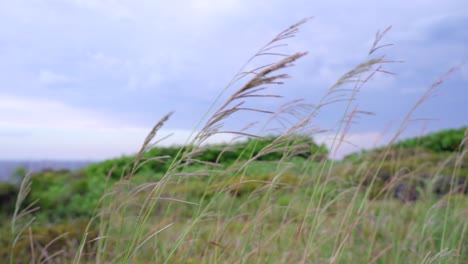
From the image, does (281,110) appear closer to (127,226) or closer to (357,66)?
(357,66)

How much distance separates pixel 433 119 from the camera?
3002mm

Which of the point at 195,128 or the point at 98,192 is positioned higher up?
the point at 195,128

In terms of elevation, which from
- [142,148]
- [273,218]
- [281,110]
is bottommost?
[273,218]

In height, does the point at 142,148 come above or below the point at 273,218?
above

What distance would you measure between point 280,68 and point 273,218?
4.83m

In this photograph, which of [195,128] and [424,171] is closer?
[195,128]

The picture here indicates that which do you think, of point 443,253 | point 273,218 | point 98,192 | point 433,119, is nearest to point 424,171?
point 273,218

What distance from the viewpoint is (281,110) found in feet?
9.19

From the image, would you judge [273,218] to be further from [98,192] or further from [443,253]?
[443,253]

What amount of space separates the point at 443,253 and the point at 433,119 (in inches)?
41.5

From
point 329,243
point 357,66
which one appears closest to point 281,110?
point 357,66

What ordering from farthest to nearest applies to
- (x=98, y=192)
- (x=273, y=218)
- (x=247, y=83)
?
(x=98, y=192) → (x=273, y=218) → (x=247, y=83)

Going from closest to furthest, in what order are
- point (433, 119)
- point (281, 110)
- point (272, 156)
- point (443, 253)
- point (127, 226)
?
1. point (443, 253)
2. point (281, 110)
3. point (433, 119)
4. point (127, 226)
5. point (272, 156)

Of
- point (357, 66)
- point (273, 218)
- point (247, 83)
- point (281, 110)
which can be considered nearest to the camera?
point (247, 83)
